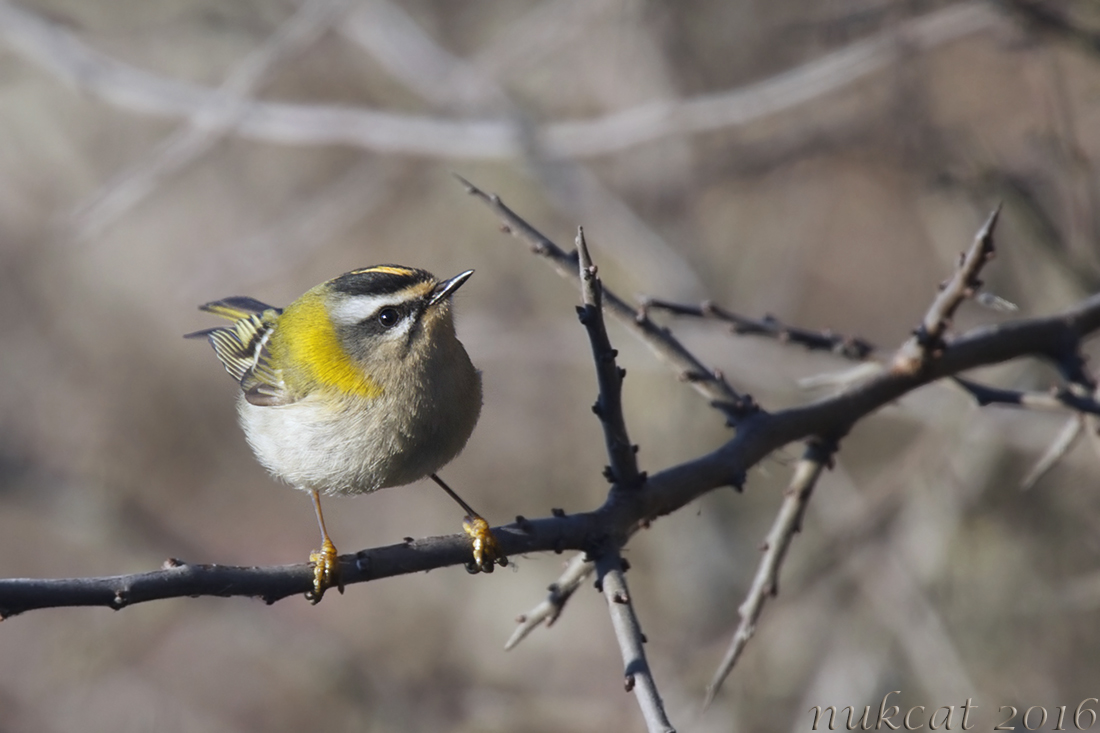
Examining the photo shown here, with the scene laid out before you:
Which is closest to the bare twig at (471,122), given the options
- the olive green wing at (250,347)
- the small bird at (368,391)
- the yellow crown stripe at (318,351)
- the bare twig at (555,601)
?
the olive green wing at (250,347)

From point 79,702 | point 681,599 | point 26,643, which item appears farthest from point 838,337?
point 26,643

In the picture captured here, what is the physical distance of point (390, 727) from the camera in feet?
18.9

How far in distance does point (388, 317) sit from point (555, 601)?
1.30m

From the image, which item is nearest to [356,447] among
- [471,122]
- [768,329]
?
[768,329]

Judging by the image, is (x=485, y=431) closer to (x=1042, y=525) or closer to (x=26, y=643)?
(x=26, y=643)

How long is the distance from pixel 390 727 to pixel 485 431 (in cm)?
329

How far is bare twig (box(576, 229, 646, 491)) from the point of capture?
1.68m

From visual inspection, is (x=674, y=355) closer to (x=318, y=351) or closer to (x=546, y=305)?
(x=318, y=351)

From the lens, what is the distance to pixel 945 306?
7.05 ft

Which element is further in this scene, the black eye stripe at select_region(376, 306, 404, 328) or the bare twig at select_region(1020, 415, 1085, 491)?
the black eye stripe at select_region(376, 306, 404, 328)

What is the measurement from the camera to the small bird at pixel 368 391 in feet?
8.70

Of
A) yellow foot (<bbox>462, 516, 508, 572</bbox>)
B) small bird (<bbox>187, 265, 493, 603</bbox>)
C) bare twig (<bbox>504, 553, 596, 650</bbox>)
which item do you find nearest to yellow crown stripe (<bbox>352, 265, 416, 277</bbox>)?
small bird (<bbox>187, 265, 493, 603</bbox>)

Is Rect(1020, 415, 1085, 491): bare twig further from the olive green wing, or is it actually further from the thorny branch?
the olive green wing

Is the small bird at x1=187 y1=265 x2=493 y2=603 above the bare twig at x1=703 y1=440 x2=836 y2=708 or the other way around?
above
